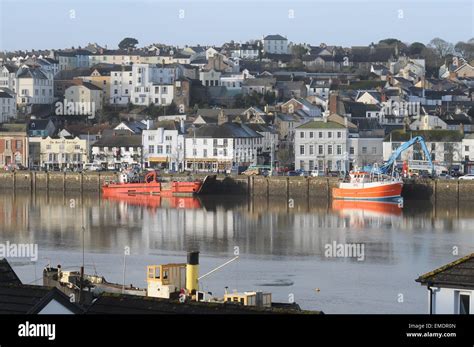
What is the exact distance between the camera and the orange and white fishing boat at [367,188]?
119 ft

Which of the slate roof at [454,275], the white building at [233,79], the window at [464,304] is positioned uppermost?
the white building at [233,79]

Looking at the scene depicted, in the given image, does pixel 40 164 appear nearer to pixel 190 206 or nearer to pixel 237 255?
pixel 190 206

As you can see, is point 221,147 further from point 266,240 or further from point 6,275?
point 6,275

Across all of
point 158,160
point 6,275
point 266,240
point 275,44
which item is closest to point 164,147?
point 158,160

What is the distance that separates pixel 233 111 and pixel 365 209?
15.8m

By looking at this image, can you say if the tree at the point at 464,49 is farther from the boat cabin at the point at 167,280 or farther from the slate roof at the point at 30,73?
the boat cabin at the point at 167,280

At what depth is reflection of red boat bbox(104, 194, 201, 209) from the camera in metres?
35.2

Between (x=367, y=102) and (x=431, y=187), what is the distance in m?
15.4

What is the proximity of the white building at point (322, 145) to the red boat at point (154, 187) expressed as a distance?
15.5 feet

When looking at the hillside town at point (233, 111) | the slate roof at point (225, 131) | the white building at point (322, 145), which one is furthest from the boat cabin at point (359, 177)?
the slate roof at point (225, 131)

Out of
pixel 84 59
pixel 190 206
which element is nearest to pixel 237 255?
pixel 190 206

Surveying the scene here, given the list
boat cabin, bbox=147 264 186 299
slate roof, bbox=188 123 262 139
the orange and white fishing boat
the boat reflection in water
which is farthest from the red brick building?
boat cabin, bbox=147 264 186 299

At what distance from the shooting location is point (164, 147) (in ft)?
147

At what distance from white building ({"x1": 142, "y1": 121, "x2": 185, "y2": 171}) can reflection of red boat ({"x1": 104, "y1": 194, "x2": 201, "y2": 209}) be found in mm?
5238
